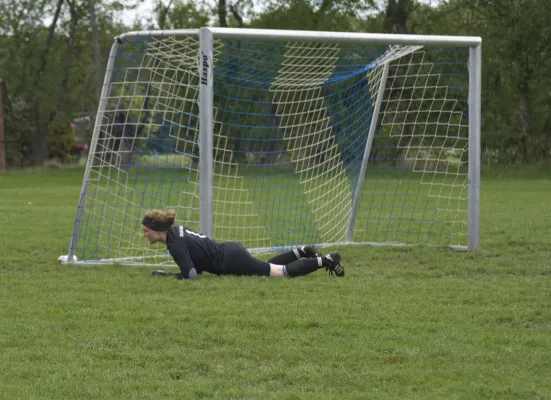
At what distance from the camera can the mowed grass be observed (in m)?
5.57

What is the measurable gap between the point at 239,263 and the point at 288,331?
8.86 ft

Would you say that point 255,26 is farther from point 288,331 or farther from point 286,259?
point 288,331

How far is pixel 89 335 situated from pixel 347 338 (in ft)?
5.87

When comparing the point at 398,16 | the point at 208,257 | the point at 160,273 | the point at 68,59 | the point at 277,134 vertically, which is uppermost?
the point at 398,16

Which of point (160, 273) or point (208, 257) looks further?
point (160, 273)

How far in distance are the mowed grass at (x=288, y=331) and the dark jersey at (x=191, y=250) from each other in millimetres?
149

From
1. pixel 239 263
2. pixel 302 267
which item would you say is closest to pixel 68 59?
pixel 239 263

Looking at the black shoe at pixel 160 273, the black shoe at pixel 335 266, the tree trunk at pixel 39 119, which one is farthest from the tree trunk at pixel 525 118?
the black shoe at pixel 160 273

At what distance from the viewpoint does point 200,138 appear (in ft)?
33.5

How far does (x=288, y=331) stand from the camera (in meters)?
6.98

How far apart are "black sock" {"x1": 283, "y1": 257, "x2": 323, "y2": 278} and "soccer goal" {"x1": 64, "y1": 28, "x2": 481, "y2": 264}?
1.08 meters

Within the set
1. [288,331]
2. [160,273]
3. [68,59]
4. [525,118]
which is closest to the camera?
[288,331]

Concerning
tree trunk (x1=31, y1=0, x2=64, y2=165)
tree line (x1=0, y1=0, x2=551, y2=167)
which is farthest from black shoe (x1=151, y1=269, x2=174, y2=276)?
tree trunk (x1=31, y1=0, x2=64, y2=165)

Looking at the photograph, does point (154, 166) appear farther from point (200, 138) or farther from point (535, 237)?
point (535, 237)
